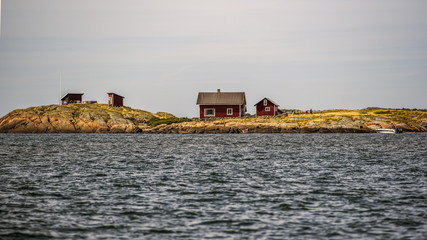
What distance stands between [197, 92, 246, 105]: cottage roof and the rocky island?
178 inches

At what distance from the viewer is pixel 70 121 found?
10338cm

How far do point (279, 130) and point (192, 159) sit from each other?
55.1 m

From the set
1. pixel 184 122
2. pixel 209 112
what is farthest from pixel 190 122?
pixel 209 112

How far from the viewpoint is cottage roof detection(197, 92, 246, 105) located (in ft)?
335

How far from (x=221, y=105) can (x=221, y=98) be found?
6.04 ft

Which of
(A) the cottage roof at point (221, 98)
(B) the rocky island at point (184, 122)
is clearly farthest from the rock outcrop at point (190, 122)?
(A) the cottage roof at point (221, 98)

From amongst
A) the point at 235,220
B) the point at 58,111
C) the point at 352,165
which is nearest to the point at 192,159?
the point at 352,165

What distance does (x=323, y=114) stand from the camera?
3942 inches

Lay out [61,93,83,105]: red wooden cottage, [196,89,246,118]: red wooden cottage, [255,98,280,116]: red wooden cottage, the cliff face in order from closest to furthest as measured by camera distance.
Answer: [255,98,280,116]: red wooden cottage, [196,89,246,118]: red wooden cottage, the cliff face, [61,93,83,105]: red wooden cottage

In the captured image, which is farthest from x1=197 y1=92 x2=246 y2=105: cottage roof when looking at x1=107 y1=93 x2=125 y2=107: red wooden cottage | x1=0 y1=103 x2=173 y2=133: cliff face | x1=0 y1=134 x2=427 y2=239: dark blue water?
x1=0 y1=134 x2=427 y2=239: dark blue water

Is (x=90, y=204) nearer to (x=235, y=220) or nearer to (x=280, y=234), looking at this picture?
(x=235, y=220)

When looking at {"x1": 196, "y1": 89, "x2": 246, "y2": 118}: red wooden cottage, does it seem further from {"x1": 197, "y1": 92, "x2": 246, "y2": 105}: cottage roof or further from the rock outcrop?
the rock outcrop

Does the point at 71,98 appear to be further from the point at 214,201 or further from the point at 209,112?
the point at 214,201

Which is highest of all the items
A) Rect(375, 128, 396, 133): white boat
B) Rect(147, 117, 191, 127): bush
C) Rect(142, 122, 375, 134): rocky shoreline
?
Rect(147, 117, 191, 127): bush
